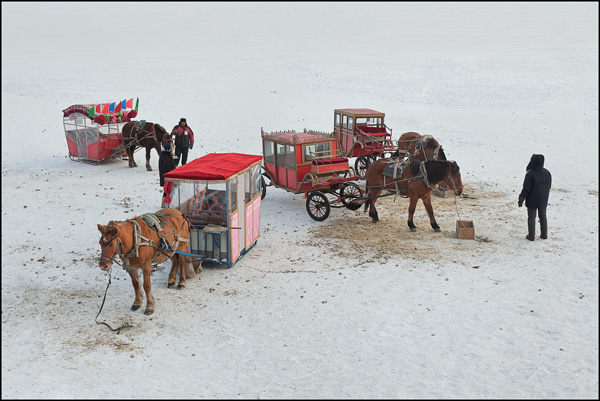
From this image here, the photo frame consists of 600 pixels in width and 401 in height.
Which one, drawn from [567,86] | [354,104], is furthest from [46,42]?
[567,86]

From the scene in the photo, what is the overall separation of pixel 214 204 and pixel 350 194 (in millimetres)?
4238

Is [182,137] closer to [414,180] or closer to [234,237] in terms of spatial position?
[234,237]

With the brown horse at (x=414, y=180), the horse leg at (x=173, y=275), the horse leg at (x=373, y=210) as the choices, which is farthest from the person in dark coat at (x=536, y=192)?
the horse leg at (x=173, y=275)

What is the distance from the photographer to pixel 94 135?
20609mm

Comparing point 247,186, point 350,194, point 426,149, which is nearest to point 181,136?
point 350,194

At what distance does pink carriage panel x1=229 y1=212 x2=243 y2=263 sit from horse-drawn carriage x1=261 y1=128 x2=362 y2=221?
328 cm

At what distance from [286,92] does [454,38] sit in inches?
1304

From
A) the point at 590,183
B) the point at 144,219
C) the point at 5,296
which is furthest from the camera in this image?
the point at 590,183

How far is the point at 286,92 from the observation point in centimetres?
3519

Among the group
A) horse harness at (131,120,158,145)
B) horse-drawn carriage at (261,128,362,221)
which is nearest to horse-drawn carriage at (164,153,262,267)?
horse-drawn carriage at (261,128,362,221)

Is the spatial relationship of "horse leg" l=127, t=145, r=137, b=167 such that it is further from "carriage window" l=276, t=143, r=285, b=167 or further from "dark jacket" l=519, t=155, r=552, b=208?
"dark jacket" l=519, t=155, r=552, b=208

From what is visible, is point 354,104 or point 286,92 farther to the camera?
point 286,92

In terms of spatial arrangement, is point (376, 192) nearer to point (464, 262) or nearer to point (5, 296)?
point (464, 262)

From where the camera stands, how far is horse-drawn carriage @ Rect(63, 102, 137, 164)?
20484mm
